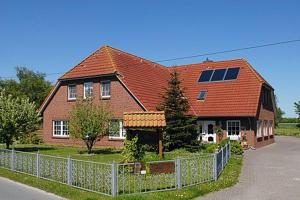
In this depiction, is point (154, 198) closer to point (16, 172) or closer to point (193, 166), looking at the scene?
point (193, 166)

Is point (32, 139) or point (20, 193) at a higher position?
point (32, 139)

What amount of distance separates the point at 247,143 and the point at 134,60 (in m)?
11.6

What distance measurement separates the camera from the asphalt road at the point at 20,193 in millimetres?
11992

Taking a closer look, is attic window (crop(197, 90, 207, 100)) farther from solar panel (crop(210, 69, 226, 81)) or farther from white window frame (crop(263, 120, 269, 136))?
white window frame (crop(263, 120, 269, 136))

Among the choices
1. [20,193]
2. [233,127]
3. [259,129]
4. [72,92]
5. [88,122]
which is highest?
[72,92]

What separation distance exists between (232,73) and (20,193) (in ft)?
83.1

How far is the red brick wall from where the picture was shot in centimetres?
2954

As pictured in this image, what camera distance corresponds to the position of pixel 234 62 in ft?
119

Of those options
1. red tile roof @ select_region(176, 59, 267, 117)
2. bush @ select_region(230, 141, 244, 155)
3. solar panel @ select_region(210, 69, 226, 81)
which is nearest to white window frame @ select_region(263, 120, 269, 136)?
red tile roof @ select_region(176, 59, 267, 117)

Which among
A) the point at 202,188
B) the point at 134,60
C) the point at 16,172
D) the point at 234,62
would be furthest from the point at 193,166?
the point at 234,62

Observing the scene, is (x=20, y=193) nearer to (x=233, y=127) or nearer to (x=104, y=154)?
(x=104, y=154)

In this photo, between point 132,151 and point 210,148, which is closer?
point 132,151

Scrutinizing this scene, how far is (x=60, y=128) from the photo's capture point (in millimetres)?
34125

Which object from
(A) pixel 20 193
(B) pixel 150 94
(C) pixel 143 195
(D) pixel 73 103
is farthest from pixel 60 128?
(C) pixel 143 195
